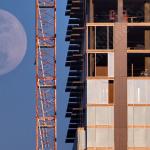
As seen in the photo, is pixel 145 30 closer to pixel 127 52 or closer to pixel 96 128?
pixel 127 52

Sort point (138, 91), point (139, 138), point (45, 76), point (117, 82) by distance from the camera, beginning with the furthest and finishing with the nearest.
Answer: point (45, 76)
point (117, 82)
point (138, 91)
point (139, 138)

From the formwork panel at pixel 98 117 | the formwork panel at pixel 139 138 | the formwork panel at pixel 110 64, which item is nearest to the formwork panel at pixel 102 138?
the formwork panel at pixel 98 117

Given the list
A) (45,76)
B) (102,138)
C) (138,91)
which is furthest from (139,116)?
(45,76)

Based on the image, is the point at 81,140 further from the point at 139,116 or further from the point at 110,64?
the point at 110,64

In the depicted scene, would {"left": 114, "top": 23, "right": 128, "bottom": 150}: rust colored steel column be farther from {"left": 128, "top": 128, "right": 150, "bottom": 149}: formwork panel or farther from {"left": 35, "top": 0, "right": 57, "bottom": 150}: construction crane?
{"left": 35, "top": 0, "right": 57, "bottom": 150}: construction crane

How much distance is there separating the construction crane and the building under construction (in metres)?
48.8

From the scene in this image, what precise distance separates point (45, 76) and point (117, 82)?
186ft

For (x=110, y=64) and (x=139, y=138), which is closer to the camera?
(x=139, y=138)

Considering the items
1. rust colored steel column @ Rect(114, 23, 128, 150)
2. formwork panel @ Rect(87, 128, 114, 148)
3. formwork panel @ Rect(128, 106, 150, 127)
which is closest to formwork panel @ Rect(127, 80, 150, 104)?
rust colored steel column @ Rect(114, 23, 128, 150)

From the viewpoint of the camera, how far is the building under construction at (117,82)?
10544 cm

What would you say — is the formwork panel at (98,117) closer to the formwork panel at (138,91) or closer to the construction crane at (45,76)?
the formwork panel at (138,91)

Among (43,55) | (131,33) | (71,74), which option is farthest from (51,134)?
(131,33)

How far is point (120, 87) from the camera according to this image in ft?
349

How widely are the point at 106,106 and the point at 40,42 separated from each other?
5879 cm
